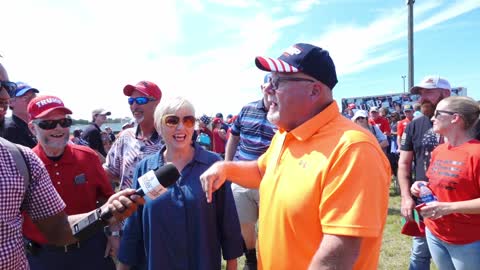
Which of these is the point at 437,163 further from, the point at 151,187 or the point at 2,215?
the point at 2,215

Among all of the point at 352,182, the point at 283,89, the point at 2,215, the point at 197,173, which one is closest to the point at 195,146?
the point at 197,173

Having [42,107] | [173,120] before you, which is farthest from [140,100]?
[173,120]

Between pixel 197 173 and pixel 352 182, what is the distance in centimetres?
143

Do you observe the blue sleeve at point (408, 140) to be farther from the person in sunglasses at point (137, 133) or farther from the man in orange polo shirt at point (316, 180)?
the person in sunglasses at point (137, 133)

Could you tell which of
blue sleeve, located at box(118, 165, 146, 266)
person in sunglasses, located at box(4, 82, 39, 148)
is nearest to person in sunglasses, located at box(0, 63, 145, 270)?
blue sleeve, located at box(118, 165, 146, 266)

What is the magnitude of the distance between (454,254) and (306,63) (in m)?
2.37

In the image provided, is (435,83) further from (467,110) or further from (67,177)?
(67,177)

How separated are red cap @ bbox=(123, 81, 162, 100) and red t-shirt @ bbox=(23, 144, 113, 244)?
886mm

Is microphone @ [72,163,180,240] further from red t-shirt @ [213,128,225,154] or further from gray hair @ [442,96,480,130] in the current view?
red t-shirt @ [213,128,225,154]

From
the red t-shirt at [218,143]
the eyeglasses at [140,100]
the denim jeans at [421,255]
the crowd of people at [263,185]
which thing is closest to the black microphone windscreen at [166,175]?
the crowd of people at [263,185]

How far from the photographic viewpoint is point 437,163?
3.28 metres

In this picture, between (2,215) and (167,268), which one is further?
(167,268)

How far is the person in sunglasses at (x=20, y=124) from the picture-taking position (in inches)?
162

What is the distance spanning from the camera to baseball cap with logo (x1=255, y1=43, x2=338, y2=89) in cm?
188
